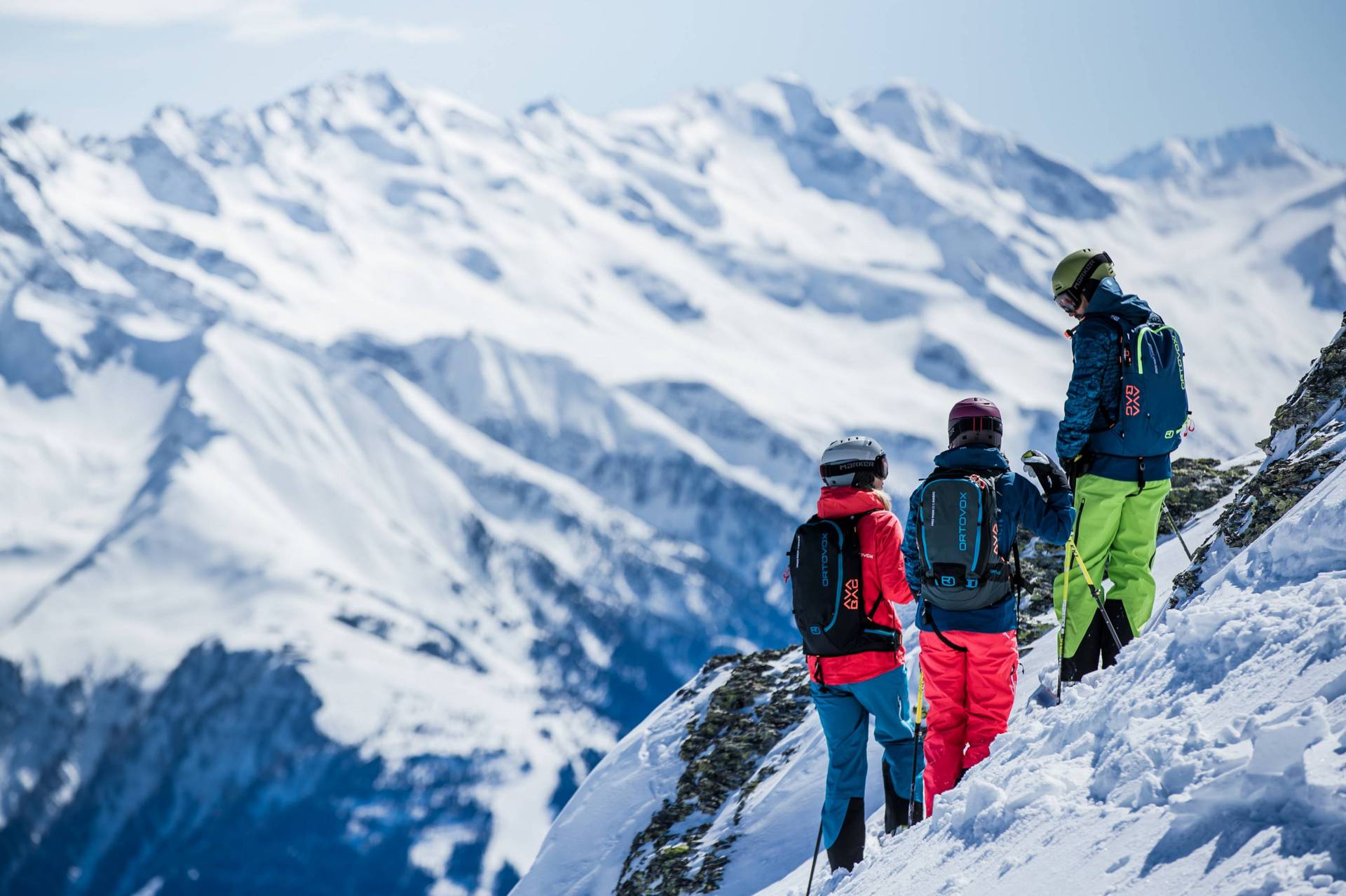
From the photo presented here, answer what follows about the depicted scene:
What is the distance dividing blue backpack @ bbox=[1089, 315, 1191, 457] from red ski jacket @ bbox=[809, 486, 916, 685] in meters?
2.04

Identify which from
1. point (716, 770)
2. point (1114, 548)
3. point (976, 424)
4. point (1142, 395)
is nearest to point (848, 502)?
point (976, 424)

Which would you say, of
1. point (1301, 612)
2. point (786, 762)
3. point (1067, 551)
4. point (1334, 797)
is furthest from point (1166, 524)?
point (1334, 797)

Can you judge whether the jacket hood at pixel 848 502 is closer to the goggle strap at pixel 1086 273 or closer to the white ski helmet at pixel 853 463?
the white ski helmet at pixel 853 463

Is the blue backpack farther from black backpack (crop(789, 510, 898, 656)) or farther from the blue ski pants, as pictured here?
the blue ski pants

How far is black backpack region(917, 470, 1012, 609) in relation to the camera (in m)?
8.78

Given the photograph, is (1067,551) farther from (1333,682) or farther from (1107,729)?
(1333,682)

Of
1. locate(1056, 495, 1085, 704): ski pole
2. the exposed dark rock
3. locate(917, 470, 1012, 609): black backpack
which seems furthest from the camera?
the exposed dark rock

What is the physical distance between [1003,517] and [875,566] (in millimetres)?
1075

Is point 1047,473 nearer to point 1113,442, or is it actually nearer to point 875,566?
point 1113,442

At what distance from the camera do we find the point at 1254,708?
6.44 m

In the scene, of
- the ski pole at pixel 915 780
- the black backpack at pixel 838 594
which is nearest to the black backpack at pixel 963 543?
the black backpack at pixel 838 594

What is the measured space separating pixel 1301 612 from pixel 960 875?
265 centimetres

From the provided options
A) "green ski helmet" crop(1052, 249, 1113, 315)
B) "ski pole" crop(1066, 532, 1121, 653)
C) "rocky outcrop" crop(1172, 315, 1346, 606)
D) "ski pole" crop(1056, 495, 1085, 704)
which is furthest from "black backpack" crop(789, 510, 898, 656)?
"rocky outcrop" crop(1172, 315, 1346, 606)

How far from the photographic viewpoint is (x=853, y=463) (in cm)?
921
